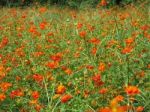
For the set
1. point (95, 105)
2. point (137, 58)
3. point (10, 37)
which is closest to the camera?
point (95, 105)

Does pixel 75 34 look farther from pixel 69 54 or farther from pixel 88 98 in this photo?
pixel 88 98

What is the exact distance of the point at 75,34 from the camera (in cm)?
613

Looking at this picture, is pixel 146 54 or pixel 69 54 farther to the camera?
pixel 69 54

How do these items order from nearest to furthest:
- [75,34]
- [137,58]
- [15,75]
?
1. [137,58]
2. [15,75]
3. [75,34]

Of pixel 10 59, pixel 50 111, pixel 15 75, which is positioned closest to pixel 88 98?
pixel 50 111

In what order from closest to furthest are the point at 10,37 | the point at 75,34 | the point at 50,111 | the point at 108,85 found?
the point at 50,111 → the point at 108,85 → the point at 75,34 → the point at 10,37

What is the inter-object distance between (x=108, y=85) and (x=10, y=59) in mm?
1781

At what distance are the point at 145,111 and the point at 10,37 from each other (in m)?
3.98

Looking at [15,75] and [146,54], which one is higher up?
[146,54]

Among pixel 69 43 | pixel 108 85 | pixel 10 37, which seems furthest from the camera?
pixel 10 37

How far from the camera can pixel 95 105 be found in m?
3.23

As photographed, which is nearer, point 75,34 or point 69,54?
point 69,54

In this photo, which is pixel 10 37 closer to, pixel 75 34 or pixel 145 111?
pixel 75 34

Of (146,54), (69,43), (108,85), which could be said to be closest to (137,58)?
(146,54)
